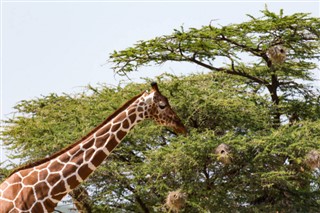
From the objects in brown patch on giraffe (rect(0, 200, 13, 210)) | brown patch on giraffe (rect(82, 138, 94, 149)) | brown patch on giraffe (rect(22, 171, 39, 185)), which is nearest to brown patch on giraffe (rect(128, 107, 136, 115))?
brown patch on giraffe (rect(82, 138, 94, 149))

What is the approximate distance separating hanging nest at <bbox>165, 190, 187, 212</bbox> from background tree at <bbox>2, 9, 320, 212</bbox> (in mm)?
230

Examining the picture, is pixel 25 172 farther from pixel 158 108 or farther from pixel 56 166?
pixel 158 108

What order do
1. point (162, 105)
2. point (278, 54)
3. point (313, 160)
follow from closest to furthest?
point (162, 105) < point (313, 160) < point (278, 54)

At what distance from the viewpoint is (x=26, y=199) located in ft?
43.5

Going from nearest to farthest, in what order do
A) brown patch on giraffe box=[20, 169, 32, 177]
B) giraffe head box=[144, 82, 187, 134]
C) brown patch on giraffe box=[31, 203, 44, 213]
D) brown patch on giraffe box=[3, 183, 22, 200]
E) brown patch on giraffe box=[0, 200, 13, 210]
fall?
brown patch on giraffe box=[31, 203, 44, 213] → brown patch on giraffe box=[0, 200, 13, 210] → brown patch on giraffe box=[3, 183, 22, 200] → brown patch on giraffe box=[20, 169, 32, 177] → giraffe head box=[144, 82, 187, 134]

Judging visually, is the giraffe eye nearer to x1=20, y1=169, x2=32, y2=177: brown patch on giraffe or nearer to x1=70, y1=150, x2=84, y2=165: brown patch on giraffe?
x1=70, y1=150, x2=84, y2=165: brown patch on giraffe

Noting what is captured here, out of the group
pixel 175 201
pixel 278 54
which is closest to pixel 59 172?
pixel 175 201

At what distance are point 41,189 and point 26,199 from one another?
0.27 m

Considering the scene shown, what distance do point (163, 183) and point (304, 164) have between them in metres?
2.92

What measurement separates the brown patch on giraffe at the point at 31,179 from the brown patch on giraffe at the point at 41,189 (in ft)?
0.33

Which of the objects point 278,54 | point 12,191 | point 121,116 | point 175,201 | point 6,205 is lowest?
point 175,201

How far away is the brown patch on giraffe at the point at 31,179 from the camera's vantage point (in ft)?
43.8

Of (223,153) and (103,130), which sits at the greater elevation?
(103,130)

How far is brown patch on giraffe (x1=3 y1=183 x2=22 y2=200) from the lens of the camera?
526 inches
